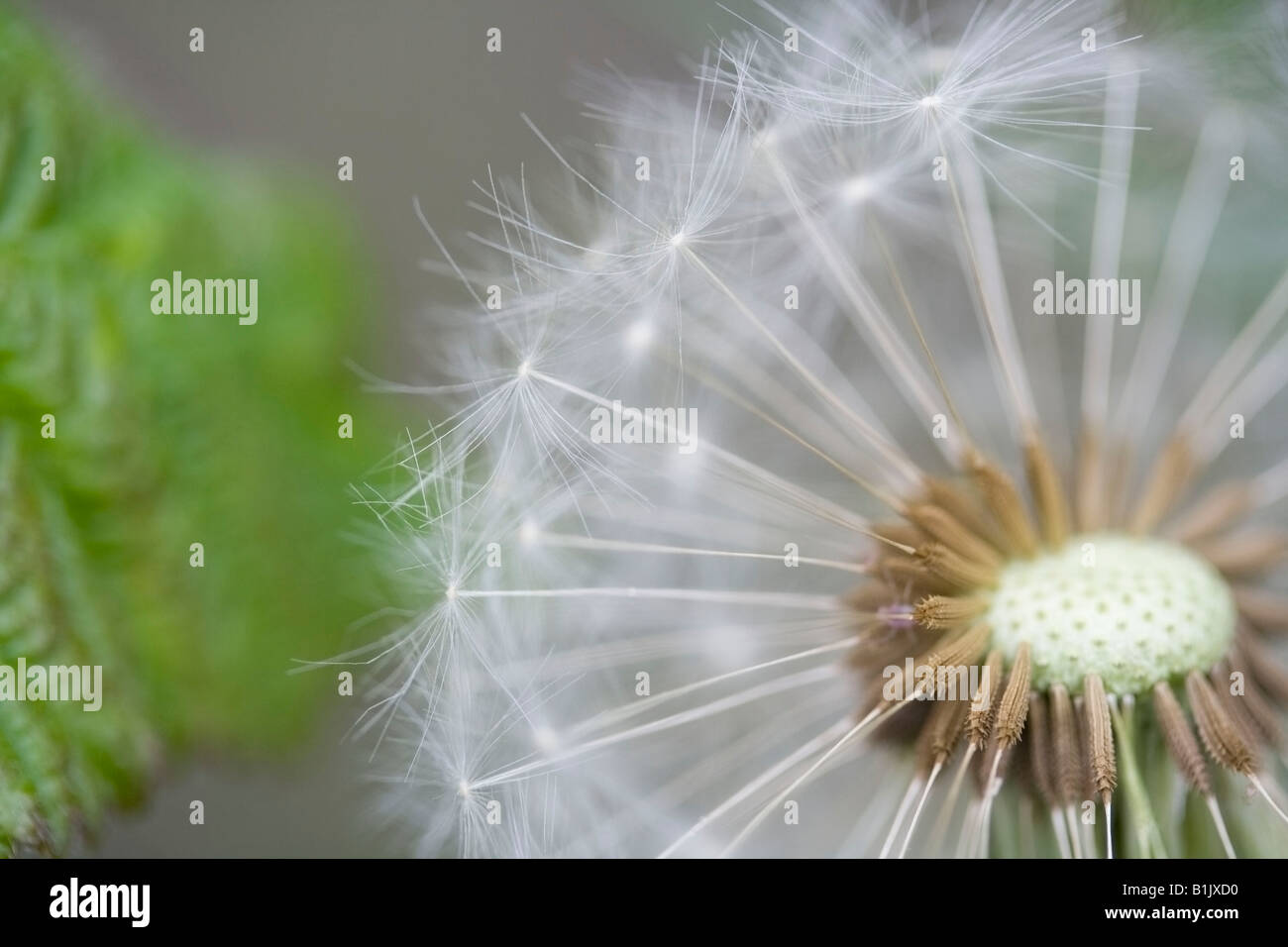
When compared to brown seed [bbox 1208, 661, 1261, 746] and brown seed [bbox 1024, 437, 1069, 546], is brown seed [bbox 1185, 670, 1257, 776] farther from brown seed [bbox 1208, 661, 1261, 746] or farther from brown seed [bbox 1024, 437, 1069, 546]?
brown seed [bbox 1024, 437, 1069, 546]

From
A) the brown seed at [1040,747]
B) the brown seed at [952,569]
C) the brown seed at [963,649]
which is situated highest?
the brown seed at [952,569]

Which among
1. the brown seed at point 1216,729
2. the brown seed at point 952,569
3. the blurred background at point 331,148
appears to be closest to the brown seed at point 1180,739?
the brown seed at point 1216,729

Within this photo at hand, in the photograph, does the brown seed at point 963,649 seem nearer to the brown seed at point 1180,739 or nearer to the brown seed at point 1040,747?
the brown seed at point 1040,747

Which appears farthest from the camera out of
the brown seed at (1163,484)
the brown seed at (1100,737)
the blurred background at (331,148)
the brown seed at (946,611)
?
the blurred background at (331,148)

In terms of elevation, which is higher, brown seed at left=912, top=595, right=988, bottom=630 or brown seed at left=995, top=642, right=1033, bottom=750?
brown seed at left=912, top=595, right=988, bottom=630

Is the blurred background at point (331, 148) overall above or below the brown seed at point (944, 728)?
above

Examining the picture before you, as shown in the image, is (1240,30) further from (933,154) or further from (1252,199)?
(933,154)

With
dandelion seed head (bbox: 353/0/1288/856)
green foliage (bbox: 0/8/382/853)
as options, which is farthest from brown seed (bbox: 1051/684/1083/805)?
green foliage (bbox: 0/8/382/853)
